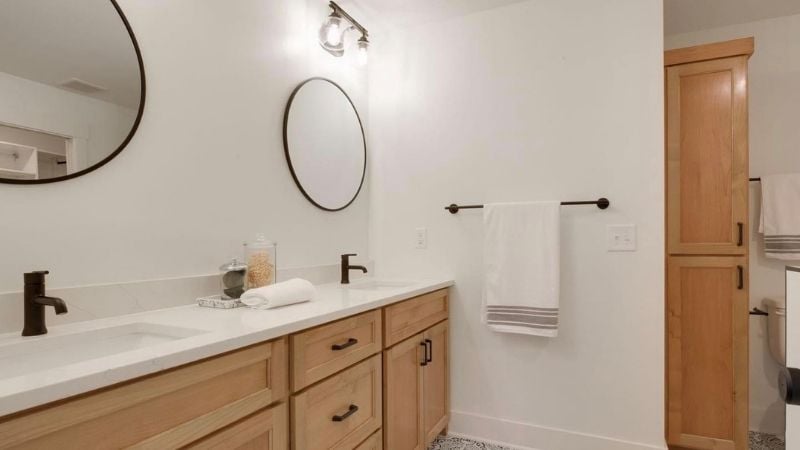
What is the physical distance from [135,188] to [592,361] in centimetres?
210

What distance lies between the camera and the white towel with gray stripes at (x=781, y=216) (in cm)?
229

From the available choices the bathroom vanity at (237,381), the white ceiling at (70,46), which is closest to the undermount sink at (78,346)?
the bathroom vanity at (237,381)

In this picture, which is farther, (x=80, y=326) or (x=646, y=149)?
(x=646, y=149)

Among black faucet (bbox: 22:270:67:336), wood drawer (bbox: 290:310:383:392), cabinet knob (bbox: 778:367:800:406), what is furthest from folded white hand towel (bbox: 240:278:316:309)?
cabinet knob (bbox: 778:367:800:406)

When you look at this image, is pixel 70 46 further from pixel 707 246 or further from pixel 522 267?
pixel 707 246

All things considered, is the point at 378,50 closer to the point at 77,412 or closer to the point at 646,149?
the point at 646,149

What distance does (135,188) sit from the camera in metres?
1.33

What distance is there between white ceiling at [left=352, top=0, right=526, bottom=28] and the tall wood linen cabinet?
101 centimetres

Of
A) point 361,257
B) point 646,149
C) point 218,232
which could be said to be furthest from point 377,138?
point 646,149

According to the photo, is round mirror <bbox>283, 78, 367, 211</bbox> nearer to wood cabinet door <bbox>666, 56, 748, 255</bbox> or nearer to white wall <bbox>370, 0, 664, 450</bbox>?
white wall <bbox>370, 0, 664, 450</bbox>

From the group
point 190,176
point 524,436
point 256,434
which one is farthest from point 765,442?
point 190,176

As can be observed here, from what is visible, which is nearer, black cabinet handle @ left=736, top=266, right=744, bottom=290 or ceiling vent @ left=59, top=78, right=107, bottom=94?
ceiling vent @ left=59, top=78, right=107, bottom=94

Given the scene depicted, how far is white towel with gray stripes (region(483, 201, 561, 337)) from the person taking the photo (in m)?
2.03

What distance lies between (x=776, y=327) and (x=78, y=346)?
317 cm
